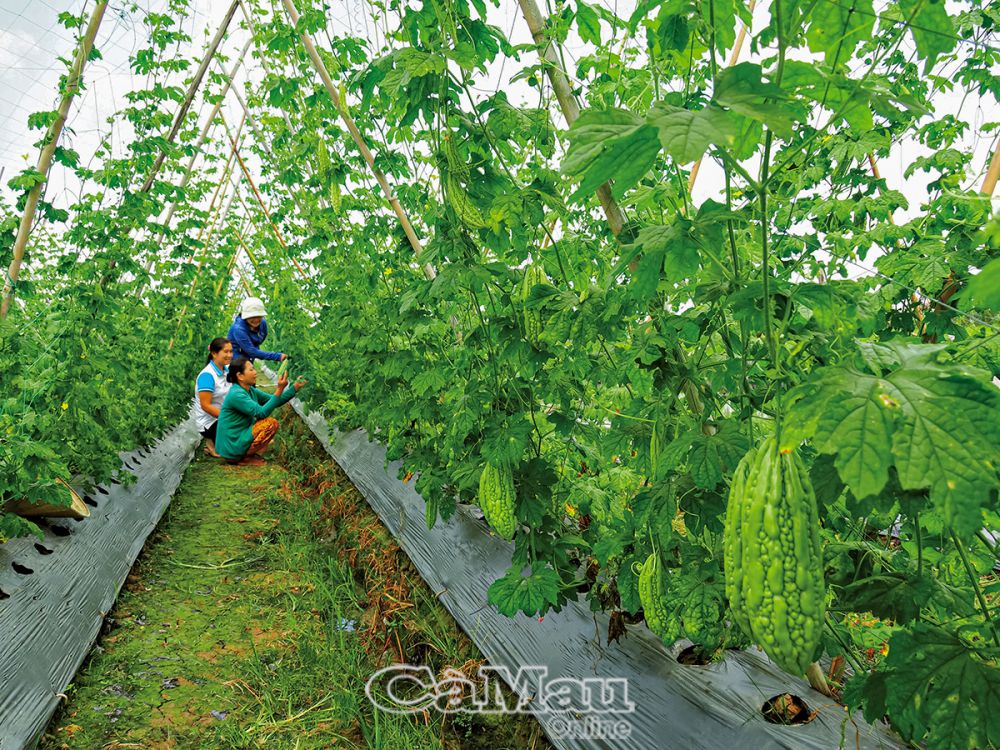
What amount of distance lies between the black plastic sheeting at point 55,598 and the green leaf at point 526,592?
5.16 ft

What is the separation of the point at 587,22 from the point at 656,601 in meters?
1.41

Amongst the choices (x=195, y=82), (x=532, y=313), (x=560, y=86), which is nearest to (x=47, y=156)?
(x=195, y=82)

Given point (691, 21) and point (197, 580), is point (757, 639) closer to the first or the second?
point (691, 21)

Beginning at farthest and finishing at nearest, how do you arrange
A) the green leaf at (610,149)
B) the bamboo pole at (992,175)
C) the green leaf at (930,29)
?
the bamboo pole at (992,175) → the green leaf at (930,29) → the green leaf at (610,149)

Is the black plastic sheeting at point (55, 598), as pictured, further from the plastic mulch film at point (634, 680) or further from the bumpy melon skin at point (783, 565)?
the bumpy melon skin at point (783, 565)

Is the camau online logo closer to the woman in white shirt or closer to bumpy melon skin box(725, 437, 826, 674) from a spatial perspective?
bumpy melon skin box(725, 437, 826, 674)

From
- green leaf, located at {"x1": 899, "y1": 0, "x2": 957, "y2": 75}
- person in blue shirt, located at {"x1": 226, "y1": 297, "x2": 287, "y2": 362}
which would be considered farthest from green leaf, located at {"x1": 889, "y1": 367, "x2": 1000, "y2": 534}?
person in blue shirt, located at {"x1": 226, "y1": 297, "x2": 287, "y2": 362}

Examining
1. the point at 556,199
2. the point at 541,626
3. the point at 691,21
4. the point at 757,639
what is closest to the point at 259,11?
the point at 556,199

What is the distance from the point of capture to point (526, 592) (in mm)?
1656

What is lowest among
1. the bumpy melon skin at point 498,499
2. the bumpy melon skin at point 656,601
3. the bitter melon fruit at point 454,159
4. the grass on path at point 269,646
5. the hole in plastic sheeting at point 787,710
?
the grass on path at point 269,646

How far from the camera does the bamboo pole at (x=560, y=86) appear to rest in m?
1.24

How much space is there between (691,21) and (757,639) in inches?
39.3

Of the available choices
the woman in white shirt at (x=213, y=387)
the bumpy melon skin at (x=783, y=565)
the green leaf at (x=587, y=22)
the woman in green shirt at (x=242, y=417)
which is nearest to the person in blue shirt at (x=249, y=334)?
the woman in white shirt at (x=213, y=387)

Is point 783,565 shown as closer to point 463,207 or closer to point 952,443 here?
point 952,443
